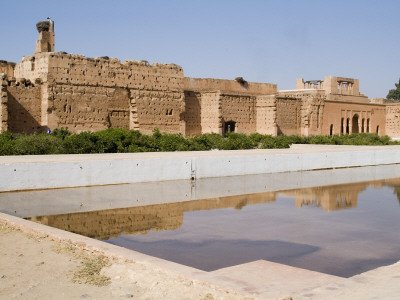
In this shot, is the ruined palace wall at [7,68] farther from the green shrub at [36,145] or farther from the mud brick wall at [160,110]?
the green shrub at [36,145]

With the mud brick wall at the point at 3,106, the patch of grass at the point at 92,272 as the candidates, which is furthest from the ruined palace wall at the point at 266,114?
the patch of grass at the point at 92,272

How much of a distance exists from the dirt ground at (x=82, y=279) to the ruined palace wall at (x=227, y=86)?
2292cm

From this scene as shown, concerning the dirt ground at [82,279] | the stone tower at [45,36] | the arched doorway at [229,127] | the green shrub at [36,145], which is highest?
the stone tower at [45,36]

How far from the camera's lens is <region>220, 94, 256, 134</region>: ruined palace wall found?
2870 centimetres

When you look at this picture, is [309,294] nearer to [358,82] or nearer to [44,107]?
[44,107]

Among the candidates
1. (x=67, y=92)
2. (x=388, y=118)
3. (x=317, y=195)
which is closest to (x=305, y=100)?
(x=388, y=118)

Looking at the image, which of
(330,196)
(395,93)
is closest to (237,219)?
(330,196)

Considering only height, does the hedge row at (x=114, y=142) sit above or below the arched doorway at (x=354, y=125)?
below

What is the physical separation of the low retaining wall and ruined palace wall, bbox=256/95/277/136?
11177 millimetres

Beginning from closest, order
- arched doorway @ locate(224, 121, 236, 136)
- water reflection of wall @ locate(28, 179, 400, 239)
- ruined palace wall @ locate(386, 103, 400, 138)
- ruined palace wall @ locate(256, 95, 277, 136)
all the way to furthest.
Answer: water reflection of wall @ locate(28, 179, 400, 239)
arched doorway @ locate(224, 121, 236, 136)
ruined palace wall @ locate(256, 95, 277, 136)
ruined palace wall @ locate(386, 103, 400, 138)

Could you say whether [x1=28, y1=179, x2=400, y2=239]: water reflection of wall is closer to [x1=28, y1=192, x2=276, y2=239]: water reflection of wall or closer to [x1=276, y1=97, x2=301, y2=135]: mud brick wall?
[x1=28, y1=192, x2=276, y2=239]: water reflection of wall

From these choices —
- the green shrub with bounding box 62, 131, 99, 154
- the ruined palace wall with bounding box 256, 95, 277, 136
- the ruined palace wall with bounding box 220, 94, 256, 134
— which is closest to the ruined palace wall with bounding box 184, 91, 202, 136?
the ruined palace wall with bounding box 220, 94, 256, 134

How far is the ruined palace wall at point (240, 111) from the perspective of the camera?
1130 inches

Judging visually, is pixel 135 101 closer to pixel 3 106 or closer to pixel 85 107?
pixel 85 107
